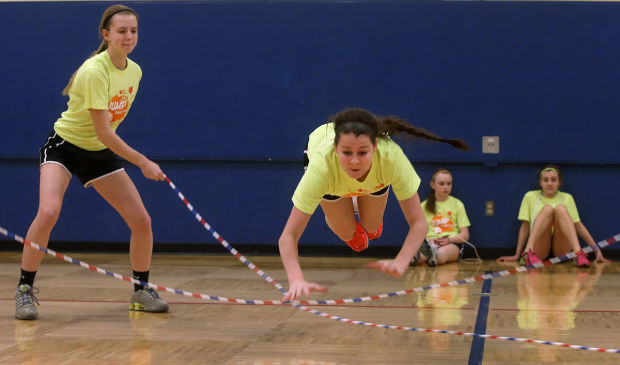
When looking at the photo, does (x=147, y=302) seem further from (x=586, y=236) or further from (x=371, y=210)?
(x=586, y=236)

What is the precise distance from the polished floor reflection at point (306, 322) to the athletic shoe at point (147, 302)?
74 millimetres

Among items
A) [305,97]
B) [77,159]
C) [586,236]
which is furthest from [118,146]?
[586,236]

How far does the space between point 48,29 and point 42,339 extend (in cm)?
516

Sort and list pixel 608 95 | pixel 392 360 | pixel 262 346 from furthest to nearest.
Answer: pixel 608 95 → pixel 262 346 → pixel 392 360

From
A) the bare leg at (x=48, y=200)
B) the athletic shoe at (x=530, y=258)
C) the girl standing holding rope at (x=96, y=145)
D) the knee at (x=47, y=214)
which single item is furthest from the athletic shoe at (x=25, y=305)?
the athletic shoe at (x=530, y=258)

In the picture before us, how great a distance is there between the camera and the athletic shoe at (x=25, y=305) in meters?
4.44

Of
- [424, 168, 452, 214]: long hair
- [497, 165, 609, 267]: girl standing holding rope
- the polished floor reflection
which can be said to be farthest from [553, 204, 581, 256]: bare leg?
[424, 168, 452, 214]: long hair

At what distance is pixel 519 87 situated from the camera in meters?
8.00

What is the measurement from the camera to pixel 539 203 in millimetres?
7824

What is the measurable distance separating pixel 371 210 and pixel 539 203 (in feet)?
11.9

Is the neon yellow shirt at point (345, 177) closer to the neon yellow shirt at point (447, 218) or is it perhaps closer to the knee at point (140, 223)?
the knee at point (140, 223)

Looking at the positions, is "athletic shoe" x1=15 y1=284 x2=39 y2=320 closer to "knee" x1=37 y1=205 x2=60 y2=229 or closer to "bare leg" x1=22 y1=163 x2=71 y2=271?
"bare leg" x1=22 y1=163 x2=71 y2=271

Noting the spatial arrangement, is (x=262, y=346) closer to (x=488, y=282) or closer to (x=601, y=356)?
(x=601, y=356)

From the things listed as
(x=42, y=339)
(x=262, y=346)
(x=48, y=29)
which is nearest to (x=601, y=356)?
(x=262, y=346)
